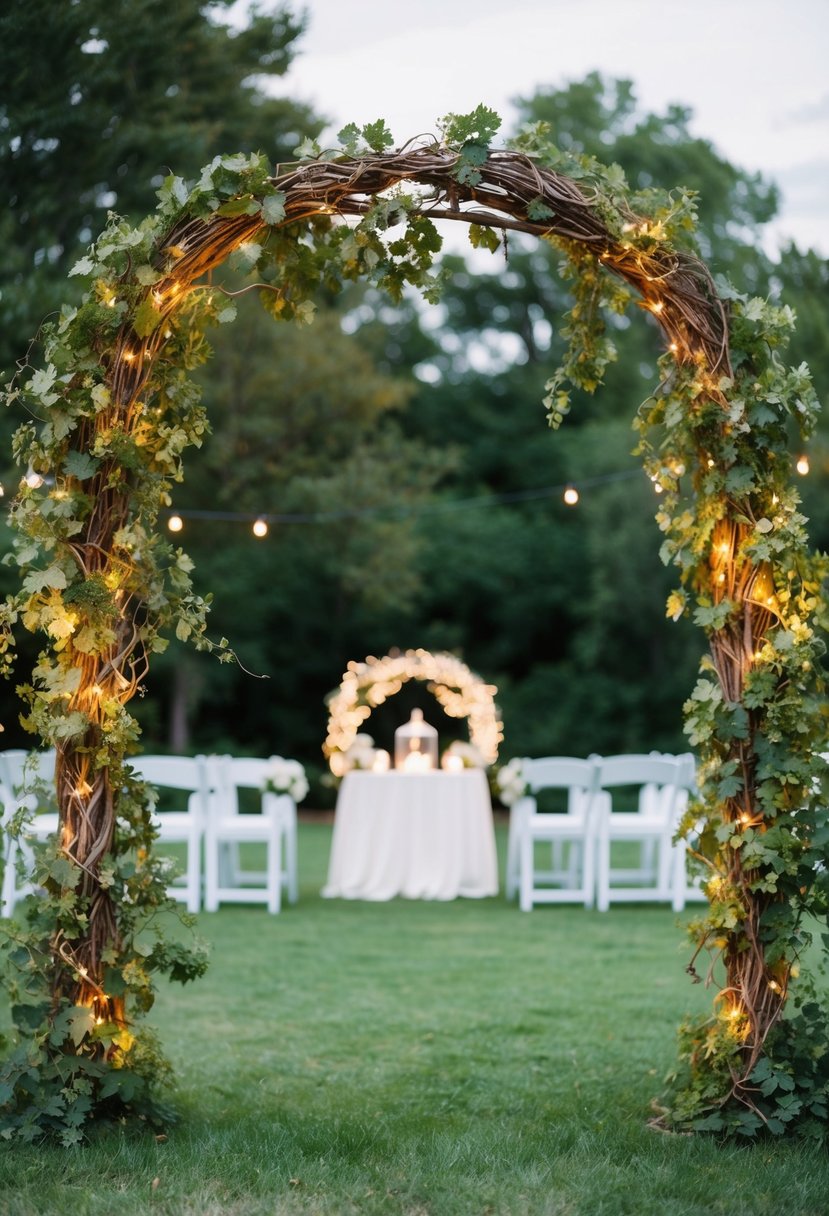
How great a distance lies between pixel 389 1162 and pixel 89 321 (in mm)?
2280

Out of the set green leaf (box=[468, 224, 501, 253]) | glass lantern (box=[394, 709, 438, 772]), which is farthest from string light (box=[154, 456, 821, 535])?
green leaf (box=[468, 224, 501, 253])

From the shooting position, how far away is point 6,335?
883cm

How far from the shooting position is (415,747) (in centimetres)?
920

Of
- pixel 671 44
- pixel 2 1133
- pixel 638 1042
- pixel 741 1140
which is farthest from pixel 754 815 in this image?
pixel 671 44

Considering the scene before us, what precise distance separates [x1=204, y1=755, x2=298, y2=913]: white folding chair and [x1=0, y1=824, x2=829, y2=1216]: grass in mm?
883

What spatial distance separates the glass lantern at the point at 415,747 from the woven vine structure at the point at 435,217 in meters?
5.57

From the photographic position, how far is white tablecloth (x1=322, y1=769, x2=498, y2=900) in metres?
8.83

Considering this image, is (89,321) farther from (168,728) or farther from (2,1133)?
(168,728)

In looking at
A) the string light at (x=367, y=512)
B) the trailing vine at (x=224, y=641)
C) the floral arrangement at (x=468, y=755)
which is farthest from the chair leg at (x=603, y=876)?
the trailing vine at (x=224, y=641)

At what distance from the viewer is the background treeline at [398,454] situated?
1030 centimetres

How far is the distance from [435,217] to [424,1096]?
104 inches

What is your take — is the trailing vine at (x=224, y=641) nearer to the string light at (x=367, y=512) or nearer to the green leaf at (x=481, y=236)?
the green leaf at (x=481, y=236)

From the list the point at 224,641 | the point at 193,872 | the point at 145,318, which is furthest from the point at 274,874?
the point at 145,318

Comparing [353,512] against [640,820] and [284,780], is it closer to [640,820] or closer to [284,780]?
[284,780]
